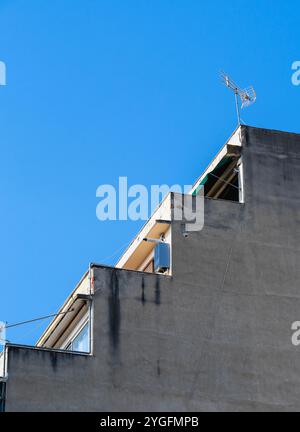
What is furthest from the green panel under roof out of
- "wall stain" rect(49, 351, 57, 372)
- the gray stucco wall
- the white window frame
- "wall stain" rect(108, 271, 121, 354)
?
"wall stain" rect(49, 351, 57, 372)

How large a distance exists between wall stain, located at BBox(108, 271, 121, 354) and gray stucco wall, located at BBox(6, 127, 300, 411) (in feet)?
0.10

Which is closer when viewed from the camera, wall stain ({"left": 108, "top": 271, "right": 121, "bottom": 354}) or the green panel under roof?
wall stain ({"left": 108, "top": 271, "right": 121, "bottom": 354})

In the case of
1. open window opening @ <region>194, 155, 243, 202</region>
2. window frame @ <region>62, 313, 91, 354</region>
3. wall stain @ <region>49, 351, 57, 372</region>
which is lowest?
wall stain @ <region>49, 351, 57, 372</region>

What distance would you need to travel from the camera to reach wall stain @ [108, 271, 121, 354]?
1663 inches

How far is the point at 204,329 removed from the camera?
4322cm

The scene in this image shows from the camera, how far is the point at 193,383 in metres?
42.4

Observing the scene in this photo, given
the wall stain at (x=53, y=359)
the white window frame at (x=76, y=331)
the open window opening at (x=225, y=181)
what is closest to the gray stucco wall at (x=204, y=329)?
the wall stain at (x=53, y=359)

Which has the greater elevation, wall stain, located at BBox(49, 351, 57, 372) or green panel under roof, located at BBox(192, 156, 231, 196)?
green panel under roof, located at BBox(192, 156, 231, 196)

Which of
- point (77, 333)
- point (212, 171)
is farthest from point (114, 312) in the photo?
point (212, 171)

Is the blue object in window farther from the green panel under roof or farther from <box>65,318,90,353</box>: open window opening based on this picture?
the green panel under roof

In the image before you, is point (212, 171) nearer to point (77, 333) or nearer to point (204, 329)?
point (204, 329)

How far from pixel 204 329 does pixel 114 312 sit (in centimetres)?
280
